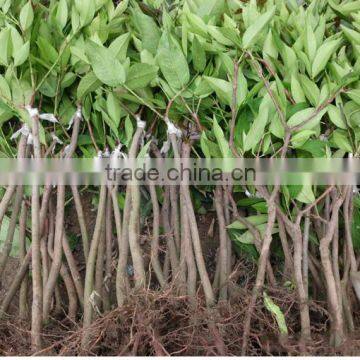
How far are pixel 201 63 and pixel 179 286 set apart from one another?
1.31ft

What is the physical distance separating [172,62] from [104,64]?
0.12 m

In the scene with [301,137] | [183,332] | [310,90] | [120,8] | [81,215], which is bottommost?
[183,332]

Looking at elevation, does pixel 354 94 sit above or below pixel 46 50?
below

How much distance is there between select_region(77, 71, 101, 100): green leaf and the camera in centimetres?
102

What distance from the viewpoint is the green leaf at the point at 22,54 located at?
3.32 feet

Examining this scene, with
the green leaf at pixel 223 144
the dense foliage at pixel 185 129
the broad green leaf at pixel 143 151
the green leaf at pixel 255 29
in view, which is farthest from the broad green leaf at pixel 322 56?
the broad green leaf at pixel 143 151

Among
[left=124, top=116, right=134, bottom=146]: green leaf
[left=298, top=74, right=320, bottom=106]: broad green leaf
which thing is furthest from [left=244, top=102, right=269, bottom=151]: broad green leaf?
[left=124, top=116, right=134, bottom=146]: green leaf

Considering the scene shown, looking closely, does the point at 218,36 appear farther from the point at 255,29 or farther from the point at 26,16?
the point at 26,16

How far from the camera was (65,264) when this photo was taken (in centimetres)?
108

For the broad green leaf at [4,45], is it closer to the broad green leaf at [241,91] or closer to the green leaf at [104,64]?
the green leaf at [104,64]

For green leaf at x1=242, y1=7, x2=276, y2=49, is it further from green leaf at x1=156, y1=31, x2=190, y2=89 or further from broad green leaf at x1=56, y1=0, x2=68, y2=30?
broad green leaf at x1=56, y1=0, x2=68, y2=30

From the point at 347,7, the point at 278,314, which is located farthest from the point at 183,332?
the point at 347,7

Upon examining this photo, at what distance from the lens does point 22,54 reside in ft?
3.33

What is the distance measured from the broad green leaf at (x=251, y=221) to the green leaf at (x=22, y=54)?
480 millimetres
